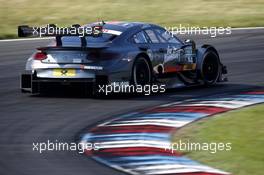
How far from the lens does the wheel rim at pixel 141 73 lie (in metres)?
13.7

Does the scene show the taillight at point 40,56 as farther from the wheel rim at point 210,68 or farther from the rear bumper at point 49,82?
the wheel rim at point 210,68

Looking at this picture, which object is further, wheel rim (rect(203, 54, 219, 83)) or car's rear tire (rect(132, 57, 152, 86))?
wheel rim (rect(203, 54, 219, 83))

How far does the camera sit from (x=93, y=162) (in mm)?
8602

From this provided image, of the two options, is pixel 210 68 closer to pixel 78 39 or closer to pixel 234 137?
pixel 78 39

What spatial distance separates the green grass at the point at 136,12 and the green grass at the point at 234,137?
17836 millimetres

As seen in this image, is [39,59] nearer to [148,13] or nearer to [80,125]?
[80,125]

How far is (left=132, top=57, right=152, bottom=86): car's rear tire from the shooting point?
539 inches

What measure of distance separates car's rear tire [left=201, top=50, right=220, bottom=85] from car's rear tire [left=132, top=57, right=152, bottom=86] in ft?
5.37

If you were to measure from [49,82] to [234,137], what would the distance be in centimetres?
451

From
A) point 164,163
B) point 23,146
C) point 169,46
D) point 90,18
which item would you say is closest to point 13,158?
point 23,146

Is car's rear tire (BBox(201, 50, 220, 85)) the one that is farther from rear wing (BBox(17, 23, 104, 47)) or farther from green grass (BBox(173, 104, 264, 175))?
green grass (BBox(173, 104, 264, 175))

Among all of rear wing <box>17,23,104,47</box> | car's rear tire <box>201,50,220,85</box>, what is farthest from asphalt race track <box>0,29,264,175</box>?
rear wing <box>17,23,104,47</box>

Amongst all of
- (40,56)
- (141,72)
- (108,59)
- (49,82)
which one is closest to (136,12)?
(141,72)

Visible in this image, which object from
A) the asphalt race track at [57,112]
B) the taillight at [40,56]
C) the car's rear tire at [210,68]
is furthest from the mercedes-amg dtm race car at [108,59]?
the car's rear tire at [210,68]
